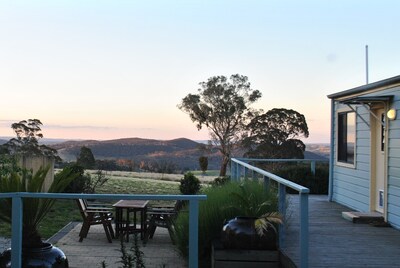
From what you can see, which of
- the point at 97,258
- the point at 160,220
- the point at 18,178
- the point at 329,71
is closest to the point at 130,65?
the point at 329,71

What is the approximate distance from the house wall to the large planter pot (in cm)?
479

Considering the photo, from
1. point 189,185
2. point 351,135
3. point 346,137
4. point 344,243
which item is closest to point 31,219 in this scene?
point 344,243

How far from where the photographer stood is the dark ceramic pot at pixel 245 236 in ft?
17.5

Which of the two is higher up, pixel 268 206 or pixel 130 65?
pixel 130 65

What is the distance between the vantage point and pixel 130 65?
16.8 m

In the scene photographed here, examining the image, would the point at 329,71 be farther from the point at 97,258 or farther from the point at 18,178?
the point at 18,178

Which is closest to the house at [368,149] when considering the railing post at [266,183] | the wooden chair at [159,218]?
the railing post at [266,183]

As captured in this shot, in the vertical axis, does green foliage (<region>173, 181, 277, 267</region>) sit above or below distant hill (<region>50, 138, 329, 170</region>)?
below

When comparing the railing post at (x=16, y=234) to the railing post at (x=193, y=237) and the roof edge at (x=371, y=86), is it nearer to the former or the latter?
the railing post at (x=193, y=237)

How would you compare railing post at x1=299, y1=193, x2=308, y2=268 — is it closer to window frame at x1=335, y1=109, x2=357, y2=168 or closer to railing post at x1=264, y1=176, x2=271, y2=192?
railing post at x1=264, y1=176, x2=271, y2=192

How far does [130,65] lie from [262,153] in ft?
37.5

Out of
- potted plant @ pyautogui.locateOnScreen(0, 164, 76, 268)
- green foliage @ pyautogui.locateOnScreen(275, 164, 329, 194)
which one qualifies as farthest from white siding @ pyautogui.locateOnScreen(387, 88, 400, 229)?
green foliage @ pyautogui.locateOnScreen(275, 164, 329, 194)

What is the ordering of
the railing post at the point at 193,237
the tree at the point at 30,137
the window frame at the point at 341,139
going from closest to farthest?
the railing post at the point at 193,237 → the window frame at the point at 341,139 → the tree at the point at 30,137

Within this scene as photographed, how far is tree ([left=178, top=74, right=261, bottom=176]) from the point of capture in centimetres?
3017
